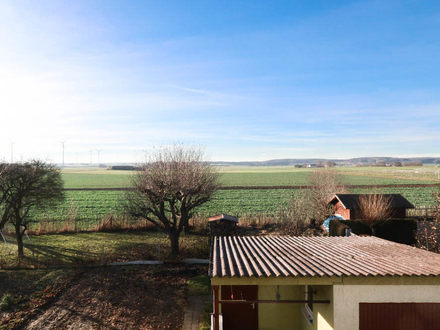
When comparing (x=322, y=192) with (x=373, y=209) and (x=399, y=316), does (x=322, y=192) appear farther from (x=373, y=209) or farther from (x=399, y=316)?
(x=399, y=316)

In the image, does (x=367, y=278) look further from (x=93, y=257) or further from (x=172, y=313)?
(x=93, y=257)

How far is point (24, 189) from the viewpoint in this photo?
18.9 m

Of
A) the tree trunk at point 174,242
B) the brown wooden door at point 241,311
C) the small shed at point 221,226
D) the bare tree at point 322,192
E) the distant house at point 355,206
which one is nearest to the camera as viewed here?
the brown wooden door at point 241,311

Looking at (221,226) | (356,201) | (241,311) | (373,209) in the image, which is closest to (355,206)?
(356,201)

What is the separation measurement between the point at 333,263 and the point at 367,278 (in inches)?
36.9

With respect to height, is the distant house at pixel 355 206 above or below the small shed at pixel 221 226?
above

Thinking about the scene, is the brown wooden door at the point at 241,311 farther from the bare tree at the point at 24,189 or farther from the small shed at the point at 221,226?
the bare tree at the point at 24,189

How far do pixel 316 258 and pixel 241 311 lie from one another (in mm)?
3376

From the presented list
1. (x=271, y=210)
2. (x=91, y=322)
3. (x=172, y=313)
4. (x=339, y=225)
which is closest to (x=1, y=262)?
(x=91, y=322)

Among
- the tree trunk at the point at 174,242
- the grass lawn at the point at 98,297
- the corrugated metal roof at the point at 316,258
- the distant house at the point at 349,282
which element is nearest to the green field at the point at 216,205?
the tree trunk at the point at 174,242

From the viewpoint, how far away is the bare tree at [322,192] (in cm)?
2747

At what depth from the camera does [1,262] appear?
17.1 meters

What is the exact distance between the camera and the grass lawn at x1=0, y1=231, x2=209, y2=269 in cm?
1731

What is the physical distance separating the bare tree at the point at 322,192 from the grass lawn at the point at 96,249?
10.5 meters
